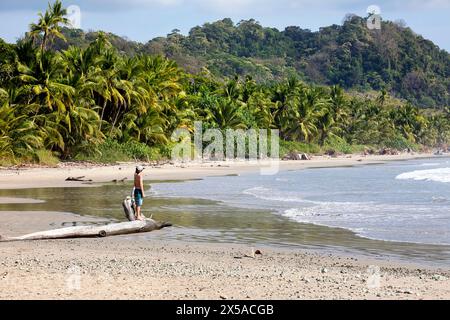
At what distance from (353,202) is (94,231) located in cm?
1225

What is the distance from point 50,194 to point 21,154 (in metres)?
13.7

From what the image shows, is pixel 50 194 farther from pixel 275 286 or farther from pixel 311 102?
pixel 311 102

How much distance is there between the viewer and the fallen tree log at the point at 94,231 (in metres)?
Answer: 14.0

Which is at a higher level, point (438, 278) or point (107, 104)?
point (107, 104)

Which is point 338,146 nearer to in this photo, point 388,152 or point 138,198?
point 388,152

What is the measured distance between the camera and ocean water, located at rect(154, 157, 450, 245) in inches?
668

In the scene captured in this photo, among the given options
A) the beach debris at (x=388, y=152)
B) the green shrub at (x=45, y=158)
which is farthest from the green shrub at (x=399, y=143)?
the green shrub at (x=45, y=158)

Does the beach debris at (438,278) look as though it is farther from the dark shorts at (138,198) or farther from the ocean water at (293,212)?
the dark shorts at (138,198)

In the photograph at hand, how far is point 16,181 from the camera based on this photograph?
1257 inches

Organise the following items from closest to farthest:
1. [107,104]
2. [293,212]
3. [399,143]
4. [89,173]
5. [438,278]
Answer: [438,278] < [293,212] < [89,173] < [107,104] < [399,143]

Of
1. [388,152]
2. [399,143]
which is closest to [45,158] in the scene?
[388,152]

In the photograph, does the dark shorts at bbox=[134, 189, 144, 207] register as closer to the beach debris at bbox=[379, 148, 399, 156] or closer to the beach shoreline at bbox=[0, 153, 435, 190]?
the beach shoreline at bbox=[0, 153, 435, 190]

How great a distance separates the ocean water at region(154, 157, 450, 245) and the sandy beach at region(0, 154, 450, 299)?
3.88 metres

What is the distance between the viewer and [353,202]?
2462cm
